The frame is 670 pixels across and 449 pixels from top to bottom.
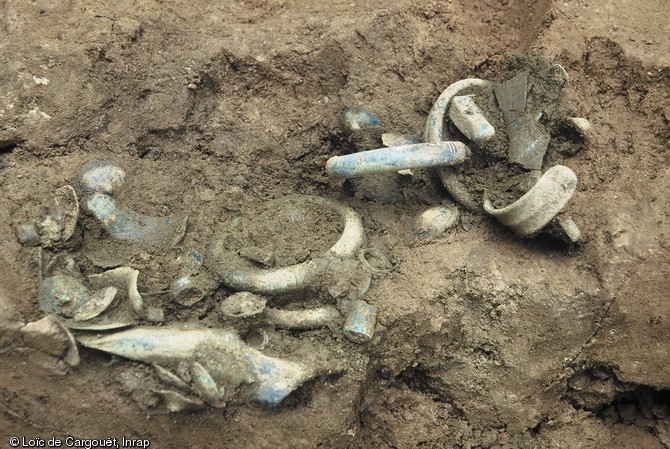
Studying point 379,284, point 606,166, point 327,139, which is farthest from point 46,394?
point 606,166

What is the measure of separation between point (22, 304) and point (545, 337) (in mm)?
1853

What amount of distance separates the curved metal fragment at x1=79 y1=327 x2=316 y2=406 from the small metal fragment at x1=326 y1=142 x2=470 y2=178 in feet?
Result: 2.34

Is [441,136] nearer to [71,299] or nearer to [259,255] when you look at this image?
[259,255]

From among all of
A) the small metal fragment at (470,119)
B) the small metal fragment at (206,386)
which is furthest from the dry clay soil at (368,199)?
the small metal fragment at (470,119)

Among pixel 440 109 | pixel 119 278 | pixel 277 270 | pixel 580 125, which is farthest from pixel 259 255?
pixel 580 125

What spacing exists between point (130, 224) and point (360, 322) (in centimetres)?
96

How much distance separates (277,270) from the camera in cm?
229

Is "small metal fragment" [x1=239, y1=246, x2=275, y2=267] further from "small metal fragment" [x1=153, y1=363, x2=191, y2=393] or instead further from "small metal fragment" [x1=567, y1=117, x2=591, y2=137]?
"small metal fragment" [x1=567, y1=117, x2=591, y2=137]

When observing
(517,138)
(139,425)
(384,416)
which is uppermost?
(517,138)

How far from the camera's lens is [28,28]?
2.79m

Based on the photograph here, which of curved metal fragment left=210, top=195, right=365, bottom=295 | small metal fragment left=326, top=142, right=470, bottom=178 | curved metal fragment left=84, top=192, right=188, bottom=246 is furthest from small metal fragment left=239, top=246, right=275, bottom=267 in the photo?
small metal fragment left=326, top=142, right=470, bottom=178

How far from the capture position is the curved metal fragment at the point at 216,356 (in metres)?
2.12

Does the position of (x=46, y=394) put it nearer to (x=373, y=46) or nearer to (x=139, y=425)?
(x=139, y=425)

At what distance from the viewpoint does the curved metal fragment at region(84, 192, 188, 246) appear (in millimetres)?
2453
